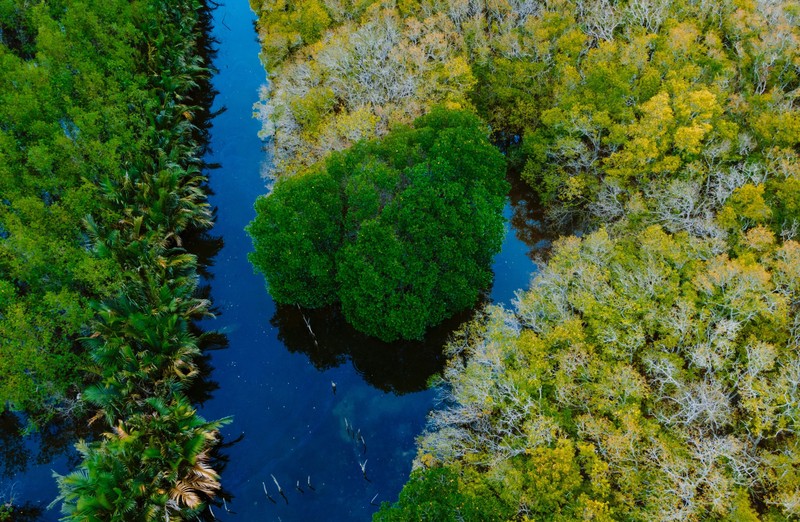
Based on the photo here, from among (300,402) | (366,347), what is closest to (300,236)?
(366,347)

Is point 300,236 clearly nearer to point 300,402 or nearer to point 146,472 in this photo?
point 300,402

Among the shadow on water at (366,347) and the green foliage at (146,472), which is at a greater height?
the shadow on water at (366,347)

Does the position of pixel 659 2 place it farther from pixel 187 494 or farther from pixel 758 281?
pixel 187 494

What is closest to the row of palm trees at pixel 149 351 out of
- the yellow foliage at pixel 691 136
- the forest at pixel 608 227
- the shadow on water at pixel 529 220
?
the forest at pixel 608 227

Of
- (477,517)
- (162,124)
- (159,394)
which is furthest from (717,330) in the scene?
(162,124)

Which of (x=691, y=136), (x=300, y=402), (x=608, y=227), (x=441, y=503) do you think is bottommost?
(x=441, y=503)

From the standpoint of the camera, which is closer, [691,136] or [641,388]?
[641,388]

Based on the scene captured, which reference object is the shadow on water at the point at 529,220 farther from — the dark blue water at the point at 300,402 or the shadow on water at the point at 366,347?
the shadow on water at the point at 366,347
